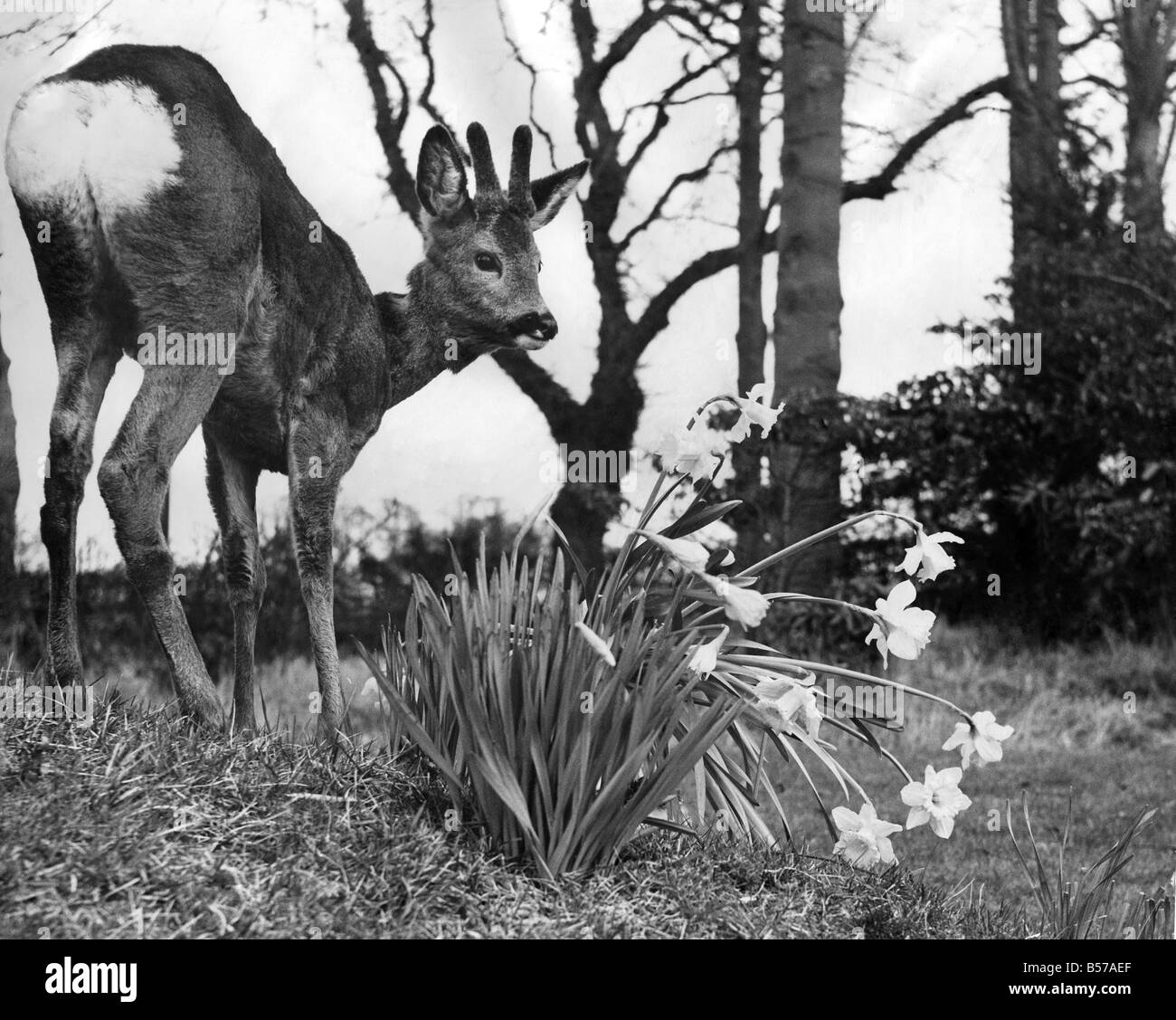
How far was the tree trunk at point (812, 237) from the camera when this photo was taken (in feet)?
28.9

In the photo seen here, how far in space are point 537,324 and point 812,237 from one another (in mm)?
4759

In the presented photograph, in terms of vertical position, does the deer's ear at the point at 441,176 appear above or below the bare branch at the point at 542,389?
above

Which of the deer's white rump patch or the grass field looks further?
the deer's white rump patch

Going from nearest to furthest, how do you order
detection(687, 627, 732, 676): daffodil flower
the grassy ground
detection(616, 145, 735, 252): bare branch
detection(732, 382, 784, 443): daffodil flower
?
the grassy ground → detection(687, 627, 732, 676): daffodil flower → detection(732, 382, 784, 443): daffodil flower → detection(616, 145, 735, 252): bare branch

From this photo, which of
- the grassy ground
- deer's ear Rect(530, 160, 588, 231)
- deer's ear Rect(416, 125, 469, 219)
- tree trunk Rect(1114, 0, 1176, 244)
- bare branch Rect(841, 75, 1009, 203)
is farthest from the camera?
tree trunk Rect(1114, 0, 1176, 244)

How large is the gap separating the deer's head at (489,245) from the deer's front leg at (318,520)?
70cm

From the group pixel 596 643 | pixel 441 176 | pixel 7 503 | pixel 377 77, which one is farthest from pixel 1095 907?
pixel 377 77

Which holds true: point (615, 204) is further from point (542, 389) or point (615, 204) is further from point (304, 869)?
point (304, 869)

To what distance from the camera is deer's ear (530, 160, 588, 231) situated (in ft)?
15.4

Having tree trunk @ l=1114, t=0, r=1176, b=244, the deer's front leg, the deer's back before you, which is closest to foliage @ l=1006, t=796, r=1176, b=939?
the deer's front leg

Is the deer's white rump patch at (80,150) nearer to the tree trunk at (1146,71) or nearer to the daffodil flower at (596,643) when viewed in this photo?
the daffodil flower at (596,643)

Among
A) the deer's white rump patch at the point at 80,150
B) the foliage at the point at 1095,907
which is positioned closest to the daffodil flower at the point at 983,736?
the foliage at the point at 1095,907

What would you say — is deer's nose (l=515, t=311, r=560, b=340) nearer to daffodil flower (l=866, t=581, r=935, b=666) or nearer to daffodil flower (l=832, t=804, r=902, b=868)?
daffodil flower (l=866, t=581, r=935, b=666)
